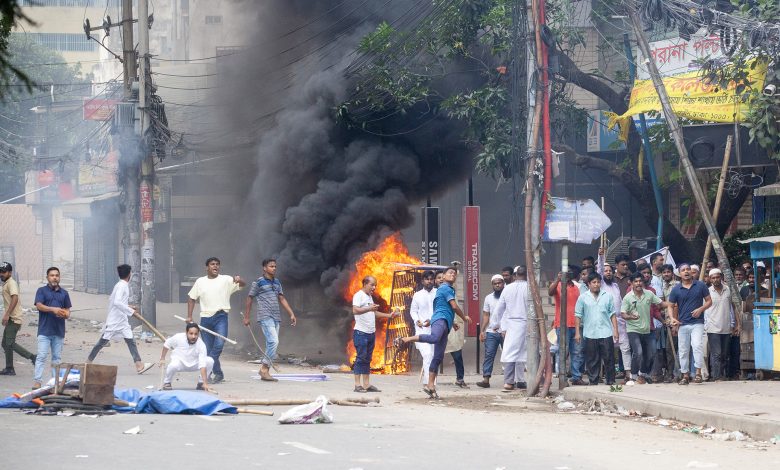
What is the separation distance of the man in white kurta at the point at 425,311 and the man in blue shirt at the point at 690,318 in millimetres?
3123

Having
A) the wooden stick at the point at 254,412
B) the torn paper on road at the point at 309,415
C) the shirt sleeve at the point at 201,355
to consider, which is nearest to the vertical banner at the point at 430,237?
the shirt sleeve at the point at 201,355

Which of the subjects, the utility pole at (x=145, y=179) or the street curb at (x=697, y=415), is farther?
the utility pole at (x=145, y=179)

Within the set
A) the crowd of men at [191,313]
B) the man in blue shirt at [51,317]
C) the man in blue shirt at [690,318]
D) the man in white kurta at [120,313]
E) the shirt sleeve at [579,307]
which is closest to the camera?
the man in blue shirt at [51,317]

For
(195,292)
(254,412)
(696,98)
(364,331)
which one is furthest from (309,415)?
(696,98)

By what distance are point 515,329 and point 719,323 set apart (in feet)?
8.46

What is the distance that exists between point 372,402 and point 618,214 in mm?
18294

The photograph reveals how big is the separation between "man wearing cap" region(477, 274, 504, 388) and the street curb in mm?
2028

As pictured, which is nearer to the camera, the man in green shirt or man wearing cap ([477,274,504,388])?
the man in green shirt

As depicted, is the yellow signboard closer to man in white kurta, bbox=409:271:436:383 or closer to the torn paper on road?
man in white kurta, bbox=409:271:436:383

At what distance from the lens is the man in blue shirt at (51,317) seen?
39.8ft

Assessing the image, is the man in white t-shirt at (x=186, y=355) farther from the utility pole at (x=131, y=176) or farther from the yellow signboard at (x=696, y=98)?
the utility pole at (x=131, y=176)

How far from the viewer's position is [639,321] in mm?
13328

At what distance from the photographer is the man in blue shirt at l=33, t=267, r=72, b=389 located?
12.1m

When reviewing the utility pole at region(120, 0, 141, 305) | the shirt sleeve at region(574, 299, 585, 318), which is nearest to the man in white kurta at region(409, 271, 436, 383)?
the shirt sleeve at region(574, 299, 585, 318)
